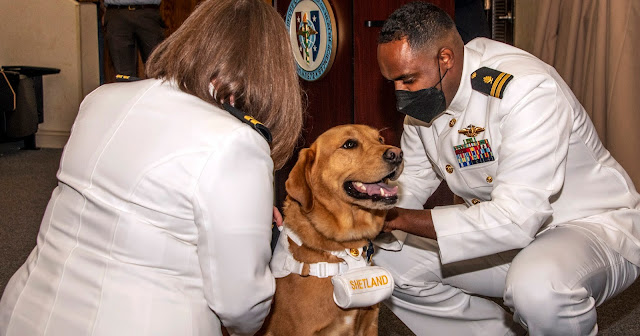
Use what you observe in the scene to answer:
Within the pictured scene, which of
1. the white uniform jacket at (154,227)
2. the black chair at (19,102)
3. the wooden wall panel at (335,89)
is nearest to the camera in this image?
the white uniform jacket at (154,227)

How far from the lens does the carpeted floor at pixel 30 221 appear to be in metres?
2.45

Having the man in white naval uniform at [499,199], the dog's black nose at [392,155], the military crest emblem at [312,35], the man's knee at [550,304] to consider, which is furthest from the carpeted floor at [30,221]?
the military crest emblem at [312,35]

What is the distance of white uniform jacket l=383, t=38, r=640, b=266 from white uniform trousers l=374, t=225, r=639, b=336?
0.06 metres

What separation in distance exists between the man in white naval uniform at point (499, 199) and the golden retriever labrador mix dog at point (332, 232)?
13cm

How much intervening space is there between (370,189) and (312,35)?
4.08 ft

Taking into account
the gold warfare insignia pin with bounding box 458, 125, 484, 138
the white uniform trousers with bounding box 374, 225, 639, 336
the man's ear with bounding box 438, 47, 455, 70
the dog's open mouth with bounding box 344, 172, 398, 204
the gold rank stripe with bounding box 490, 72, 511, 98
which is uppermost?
the man's ear with bounding box 438, 47, 455, 70

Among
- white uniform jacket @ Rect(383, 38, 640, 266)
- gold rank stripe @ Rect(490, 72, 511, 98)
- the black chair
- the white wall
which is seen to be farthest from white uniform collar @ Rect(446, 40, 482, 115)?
the white wall

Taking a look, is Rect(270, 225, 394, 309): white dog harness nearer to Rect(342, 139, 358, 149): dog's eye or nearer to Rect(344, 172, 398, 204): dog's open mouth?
Rect(344, 172, 398, 204): dog's open mouth

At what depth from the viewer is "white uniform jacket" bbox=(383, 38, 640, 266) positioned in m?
1.79

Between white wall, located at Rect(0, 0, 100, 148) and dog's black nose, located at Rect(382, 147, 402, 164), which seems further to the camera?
white wall, located at Rect(0, 0, 100, 148)

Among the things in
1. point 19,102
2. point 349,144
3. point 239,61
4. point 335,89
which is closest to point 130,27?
point 19,102

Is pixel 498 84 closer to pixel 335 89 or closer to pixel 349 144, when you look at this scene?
pixel 349 144

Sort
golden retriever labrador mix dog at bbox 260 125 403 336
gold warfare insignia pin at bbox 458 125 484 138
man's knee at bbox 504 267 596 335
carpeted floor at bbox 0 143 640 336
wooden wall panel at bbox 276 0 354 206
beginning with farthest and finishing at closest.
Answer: wooden wall panel at bbox 276 0 354 206 → carpeted floor at bbox 0 143 640 336 → gold warfare insignia pin at bbox 458 125 484 138 → golden retriever labrador mix dog at bbox 260 125 403 336 → man's knee at bbox 504 267 596 335

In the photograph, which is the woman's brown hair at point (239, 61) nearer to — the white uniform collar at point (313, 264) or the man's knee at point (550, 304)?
the white uniform collar at point (313, 264)
